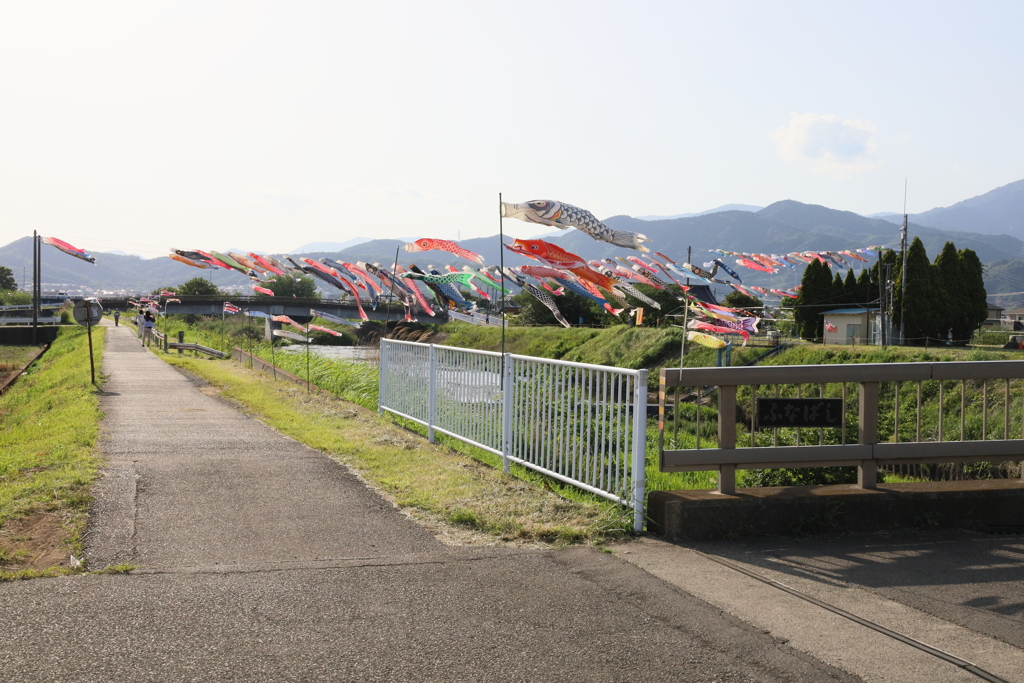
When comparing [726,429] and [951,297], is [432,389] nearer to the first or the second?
[726,429]

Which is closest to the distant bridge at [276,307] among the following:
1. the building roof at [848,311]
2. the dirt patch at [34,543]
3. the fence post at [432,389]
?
the building roof at [848,311]

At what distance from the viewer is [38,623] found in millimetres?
4008

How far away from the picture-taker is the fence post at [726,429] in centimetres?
574

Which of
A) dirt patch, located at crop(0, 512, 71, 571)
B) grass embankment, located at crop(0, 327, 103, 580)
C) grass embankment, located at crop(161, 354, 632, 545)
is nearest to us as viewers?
dirt patch, located at crop(0, 512, 71, 571)

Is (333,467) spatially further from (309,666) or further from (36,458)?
(309,666)

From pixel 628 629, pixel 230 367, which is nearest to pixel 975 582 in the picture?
pixel 628 629

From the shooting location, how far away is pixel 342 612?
167 inches

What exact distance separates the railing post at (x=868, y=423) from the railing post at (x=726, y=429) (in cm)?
98

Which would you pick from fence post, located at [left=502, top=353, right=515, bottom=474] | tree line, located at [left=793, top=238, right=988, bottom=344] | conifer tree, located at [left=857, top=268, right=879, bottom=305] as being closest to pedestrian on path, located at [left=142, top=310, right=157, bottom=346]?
fence post, located at [left=502, top=353, right=515, bottom=474]

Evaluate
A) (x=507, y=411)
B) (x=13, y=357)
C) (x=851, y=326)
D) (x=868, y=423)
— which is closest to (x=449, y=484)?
(x=507, y=411)

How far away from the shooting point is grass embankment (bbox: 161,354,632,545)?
590cm

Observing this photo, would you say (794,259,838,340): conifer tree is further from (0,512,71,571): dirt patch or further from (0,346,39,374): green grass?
(0,512,71,571): dirt patch

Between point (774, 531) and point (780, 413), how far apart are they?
2.70 feet

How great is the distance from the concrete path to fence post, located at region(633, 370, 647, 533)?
0.69 metres
